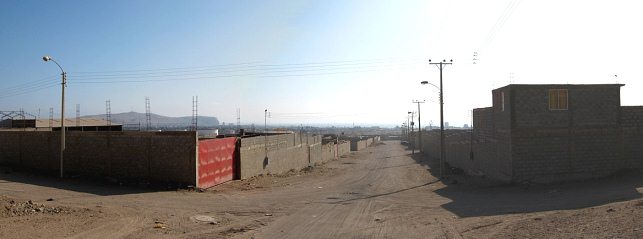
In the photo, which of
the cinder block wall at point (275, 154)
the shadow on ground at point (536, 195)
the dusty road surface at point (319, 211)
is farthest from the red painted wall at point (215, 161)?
the shadow on ground at point (536, 195)

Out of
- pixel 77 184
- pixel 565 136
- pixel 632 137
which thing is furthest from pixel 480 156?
pixel 77 184

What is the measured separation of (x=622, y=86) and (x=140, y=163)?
24149 mm

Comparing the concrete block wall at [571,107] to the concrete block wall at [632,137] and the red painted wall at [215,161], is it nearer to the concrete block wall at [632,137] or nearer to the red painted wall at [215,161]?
the concrete block wall at [632,137]

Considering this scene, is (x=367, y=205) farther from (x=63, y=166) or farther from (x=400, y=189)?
(x=63, y=166)

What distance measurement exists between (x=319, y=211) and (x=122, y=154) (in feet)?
39.3

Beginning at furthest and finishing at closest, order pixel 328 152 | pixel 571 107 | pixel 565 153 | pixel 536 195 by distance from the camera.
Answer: pixel 328 152 < pixel 571 107 < pixel 565 153 < pixel 536 195

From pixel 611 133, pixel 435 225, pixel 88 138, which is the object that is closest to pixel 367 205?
pixel 435 225

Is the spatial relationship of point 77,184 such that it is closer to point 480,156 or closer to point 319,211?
point 319,211

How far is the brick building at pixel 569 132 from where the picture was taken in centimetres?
2411

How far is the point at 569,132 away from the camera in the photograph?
79.5ft

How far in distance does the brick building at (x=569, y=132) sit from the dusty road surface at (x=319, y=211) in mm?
1098

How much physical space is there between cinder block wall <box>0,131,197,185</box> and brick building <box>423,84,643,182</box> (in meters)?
15.8

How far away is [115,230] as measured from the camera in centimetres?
1351

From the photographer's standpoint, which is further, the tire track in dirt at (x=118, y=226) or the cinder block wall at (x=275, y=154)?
the cinder block wall at (x=275, y=154)
